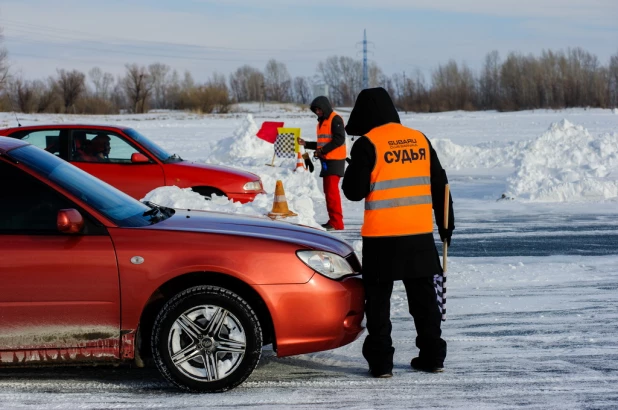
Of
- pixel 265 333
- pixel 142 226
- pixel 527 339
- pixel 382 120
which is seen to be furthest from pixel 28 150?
pixel 527 339

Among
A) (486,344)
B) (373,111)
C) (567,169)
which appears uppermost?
(373,111)

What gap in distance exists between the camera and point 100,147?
1180cm

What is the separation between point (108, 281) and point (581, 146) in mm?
17755

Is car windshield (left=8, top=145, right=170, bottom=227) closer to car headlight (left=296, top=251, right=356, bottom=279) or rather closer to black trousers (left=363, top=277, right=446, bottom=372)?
car headlight (left=296, top=251, right=356, bottom=279)

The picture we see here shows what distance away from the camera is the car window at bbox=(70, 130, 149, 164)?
38.4 ft

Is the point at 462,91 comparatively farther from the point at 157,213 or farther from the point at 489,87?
the point at 157,213

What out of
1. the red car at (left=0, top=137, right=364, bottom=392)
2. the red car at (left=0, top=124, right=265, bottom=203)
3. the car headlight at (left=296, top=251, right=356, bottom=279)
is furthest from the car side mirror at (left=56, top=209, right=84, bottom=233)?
the red car at (left=0, top=124, right=265, bottom=203)

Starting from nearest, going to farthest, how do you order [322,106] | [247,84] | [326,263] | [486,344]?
1. [326,263]
2. [486,344]
3. [322,106]
4. [247,84]

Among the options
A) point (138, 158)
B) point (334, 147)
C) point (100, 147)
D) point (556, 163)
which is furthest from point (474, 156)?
point (100, 147)

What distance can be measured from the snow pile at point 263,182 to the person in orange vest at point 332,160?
32 cm

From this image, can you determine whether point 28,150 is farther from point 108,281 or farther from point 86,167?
point 86,167

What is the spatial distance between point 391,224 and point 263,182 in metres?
11.3

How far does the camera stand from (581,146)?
67.4ft

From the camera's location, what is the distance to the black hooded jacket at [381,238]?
5.25m
